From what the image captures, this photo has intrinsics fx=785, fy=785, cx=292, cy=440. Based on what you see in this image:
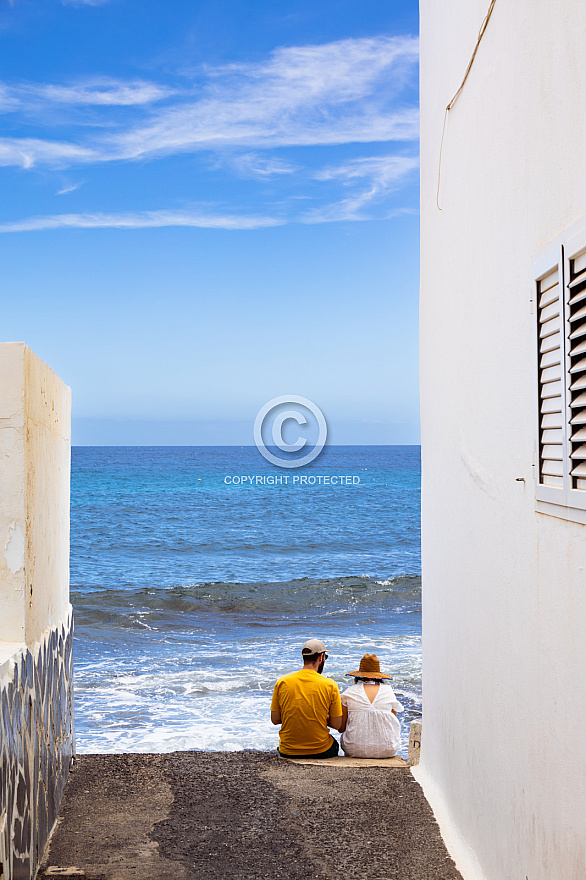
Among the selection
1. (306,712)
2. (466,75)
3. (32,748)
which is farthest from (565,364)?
(306,712)

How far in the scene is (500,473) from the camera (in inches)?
111

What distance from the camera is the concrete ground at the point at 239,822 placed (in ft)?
11.5

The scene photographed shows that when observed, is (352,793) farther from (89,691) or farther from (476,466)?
(89,691)

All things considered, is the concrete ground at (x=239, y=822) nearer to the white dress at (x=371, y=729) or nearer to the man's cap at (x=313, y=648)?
the white dress at (x=371, y=729)

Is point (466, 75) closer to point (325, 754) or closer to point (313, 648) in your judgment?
point (313, 648)

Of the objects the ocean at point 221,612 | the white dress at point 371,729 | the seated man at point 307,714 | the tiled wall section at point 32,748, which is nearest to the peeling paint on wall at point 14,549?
the tiled wall section at point 32,748

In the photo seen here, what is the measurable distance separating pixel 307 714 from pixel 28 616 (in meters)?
2.56

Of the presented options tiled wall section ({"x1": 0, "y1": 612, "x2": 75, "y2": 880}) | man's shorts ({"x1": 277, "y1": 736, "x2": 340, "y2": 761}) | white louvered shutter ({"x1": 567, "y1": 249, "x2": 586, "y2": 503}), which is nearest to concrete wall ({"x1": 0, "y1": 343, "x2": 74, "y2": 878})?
tiled wall section ({"x1": 0, "y1": 612, "x2": 75, "y2": 880})

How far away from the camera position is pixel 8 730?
294 cm

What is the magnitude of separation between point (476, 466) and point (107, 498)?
51.5 m

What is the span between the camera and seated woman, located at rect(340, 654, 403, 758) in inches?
215

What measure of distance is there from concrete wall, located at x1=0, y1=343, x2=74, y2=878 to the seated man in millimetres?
1629

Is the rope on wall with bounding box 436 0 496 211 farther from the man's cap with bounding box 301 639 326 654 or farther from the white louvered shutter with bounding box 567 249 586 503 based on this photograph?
the man's cap with bounding box 301 639 326 654

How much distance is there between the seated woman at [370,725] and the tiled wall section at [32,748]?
196 centimetres
